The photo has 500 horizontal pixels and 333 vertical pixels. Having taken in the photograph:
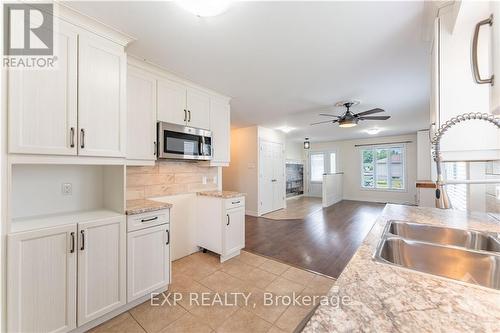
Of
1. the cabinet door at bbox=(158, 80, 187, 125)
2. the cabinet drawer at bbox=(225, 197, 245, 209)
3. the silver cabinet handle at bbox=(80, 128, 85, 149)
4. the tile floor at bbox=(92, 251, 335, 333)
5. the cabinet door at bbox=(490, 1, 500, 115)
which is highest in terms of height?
the cabinet door at bbox=(158, 80, 187, 125)

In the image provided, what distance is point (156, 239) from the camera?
205 centimetres

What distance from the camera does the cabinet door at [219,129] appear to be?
3.15 metres

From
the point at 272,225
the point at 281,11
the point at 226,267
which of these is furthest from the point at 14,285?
the point at 272,225

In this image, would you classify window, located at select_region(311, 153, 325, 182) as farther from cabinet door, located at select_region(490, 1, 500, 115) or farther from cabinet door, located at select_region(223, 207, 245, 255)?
cabinet door, located at select_region(490, 1, 500, 115)

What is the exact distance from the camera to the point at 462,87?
4.23 ft

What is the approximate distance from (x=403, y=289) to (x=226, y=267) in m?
2.30

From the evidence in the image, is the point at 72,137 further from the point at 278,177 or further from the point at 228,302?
the point at 278,177

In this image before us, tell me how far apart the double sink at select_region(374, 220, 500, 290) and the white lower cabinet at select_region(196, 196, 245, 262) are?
193cm

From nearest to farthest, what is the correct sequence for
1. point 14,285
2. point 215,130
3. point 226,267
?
point 14,285 < point 226,267 < point 215,130

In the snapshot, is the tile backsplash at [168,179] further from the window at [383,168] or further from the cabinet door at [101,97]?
the window at [383,168]

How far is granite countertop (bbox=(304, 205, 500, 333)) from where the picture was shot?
0.54m

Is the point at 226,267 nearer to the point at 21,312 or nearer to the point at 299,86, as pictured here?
the point at 21,312

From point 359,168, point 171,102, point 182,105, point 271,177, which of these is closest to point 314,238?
point 271,177

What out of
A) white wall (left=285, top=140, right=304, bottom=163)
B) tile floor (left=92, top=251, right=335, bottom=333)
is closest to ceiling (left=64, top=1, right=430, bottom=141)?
tile floor (left=92, top=251, right=335, bottom=333)
